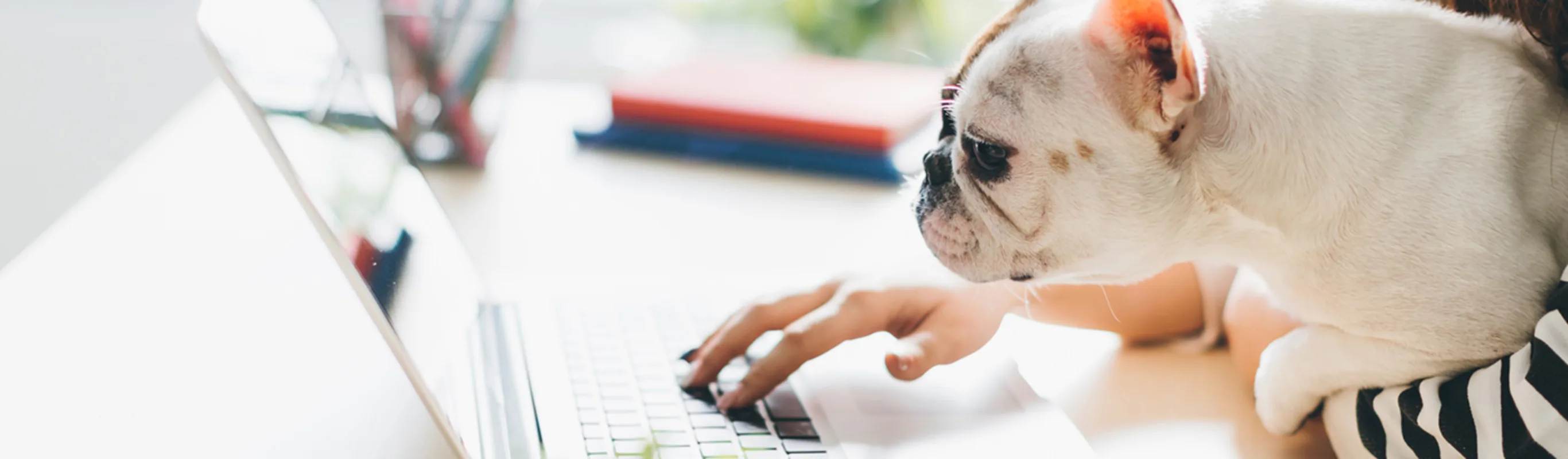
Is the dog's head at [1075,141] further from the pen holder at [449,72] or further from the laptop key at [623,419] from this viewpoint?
the pen holder at [449,72]

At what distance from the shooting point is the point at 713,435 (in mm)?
779

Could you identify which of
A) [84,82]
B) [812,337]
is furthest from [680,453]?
[84,82]

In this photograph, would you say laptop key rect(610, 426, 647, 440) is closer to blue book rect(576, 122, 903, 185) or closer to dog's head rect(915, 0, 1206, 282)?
dog's head rect(915, 0, 1206, 282)

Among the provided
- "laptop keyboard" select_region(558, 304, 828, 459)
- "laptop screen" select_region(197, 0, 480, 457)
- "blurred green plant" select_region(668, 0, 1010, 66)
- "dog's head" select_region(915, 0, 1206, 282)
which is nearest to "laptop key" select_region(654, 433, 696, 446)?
"laptop keyboard" select_region(558, 304, 828, 459)

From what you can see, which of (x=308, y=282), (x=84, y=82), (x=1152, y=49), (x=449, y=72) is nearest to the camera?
(x=1152, y=49)

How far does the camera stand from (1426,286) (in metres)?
0.65

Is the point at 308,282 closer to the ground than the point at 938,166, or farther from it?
closer to the ground

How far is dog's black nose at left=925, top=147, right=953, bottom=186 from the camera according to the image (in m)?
0.81

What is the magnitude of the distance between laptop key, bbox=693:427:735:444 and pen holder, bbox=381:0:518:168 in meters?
0.57

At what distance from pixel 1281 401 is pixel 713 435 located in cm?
35

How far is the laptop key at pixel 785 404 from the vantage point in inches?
32.0

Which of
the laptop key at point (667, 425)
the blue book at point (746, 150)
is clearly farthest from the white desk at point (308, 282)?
the laptop key at point (667, 425)

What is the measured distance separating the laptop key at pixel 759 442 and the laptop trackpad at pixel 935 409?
4cm

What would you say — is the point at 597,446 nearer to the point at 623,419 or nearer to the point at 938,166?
the point at 623,419
